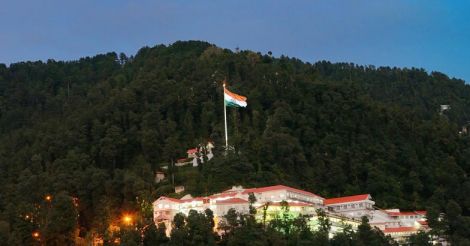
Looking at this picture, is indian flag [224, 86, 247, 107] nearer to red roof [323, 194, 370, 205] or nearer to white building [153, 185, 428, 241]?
white building [153, 185, 428, 241]

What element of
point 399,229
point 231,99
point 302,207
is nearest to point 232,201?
point 302,207

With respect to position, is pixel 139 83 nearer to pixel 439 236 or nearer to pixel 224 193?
pixel 224 193

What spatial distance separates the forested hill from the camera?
257 feet

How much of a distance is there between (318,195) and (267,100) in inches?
808

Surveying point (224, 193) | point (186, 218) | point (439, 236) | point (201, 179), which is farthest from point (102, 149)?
point (439, 236)

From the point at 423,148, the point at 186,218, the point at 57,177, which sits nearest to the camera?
the point at 186,218

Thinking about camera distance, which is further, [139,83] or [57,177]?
[139,83]

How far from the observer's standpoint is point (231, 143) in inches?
3408

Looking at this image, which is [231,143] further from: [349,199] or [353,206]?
[353,206]

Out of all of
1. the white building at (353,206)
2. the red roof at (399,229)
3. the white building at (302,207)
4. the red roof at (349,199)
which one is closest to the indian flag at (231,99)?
the white building at (302,207)

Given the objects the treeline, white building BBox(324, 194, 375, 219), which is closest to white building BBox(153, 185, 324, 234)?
the treeline

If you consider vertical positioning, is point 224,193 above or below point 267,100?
below

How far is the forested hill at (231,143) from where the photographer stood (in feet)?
257

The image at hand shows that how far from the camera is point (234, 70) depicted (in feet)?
355
